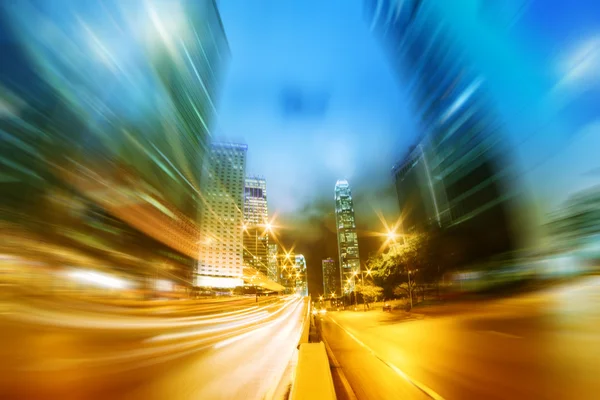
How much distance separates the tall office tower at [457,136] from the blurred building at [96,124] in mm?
19218

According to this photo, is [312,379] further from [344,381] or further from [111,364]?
[111,364]

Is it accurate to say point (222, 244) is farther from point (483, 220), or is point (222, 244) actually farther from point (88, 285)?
point (483, 220)

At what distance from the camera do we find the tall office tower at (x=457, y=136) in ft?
69.8

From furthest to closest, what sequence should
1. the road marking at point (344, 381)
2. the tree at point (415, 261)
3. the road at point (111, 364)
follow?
the tree at point (415, 261) < the road at point (111, 364) < the road marking at point (344, 381)

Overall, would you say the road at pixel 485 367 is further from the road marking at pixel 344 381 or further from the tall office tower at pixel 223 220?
the tall office tower at pixel 223 220

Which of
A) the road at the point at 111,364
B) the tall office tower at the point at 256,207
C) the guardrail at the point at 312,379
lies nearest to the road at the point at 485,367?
the guardrail at the point at 312,379

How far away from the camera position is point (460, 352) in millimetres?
9320

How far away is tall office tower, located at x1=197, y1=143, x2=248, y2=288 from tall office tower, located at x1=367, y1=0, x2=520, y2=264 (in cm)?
3440

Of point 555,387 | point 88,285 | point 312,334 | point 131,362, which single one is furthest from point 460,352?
point 88,285

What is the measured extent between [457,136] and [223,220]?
46563 millimetres

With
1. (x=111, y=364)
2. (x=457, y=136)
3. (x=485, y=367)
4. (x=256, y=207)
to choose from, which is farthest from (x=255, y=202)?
(x=485, y=367)

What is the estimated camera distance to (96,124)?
2203 centimetres

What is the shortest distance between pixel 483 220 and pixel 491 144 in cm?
1222

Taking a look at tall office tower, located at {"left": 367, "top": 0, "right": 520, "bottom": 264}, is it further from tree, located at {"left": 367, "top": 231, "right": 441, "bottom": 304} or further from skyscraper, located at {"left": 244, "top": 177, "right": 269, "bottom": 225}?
skyscraper, located at {"left": 244, "top": 177, "right": 269, "bottom": 225}
